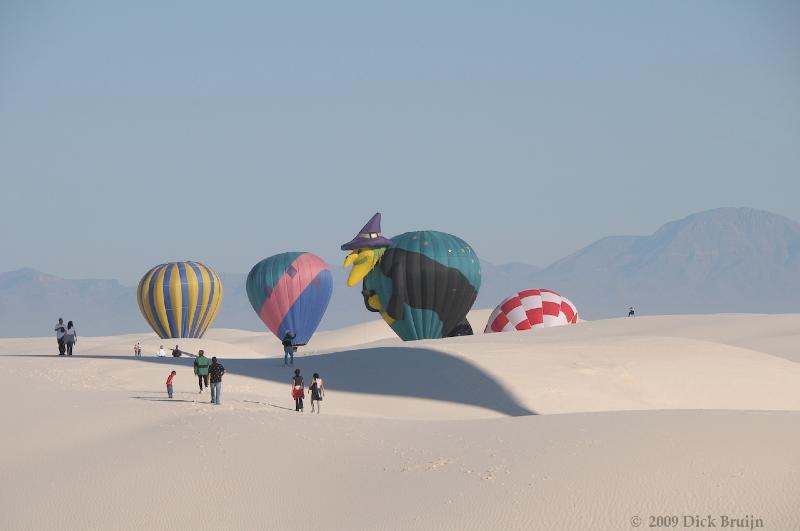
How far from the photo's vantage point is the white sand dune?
49.4 ft

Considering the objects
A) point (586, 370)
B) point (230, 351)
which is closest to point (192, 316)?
point (230, 351)

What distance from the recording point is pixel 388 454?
1825 cm

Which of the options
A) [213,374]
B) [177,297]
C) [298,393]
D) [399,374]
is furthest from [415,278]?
[177,297]

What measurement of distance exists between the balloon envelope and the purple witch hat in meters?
0.40

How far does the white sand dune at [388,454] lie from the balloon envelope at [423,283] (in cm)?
1213

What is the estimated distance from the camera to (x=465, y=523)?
1451cm

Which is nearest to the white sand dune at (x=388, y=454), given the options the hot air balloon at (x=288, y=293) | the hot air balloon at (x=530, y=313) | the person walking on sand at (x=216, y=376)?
the person walking on sand at (x=216, y=376)

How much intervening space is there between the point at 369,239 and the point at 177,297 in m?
24.5

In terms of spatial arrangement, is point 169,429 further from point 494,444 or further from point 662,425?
point 662,425

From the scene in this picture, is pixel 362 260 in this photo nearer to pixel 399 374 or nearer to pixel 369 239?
pixel 369 239

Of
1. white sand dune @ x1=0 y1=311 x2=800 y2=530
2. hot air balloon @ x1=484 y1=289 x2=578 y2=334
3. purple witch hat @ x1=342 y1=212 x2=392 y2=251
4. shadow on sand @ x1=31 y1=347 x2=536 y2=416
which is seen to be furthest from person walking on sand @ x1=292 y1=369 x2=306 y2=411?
hot air balloon @ x1=484 y1=289 x2=578 y2=334

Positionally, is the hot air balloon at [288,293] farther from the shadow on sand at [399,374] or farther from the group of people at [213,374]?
the group of people at [213,374]

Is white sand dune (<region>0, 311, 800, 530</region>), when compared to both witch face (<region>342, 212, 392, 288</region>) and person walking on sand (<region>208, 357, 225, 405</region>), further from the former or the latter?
witch face (<region>342, 212, 392, 288</region>)
